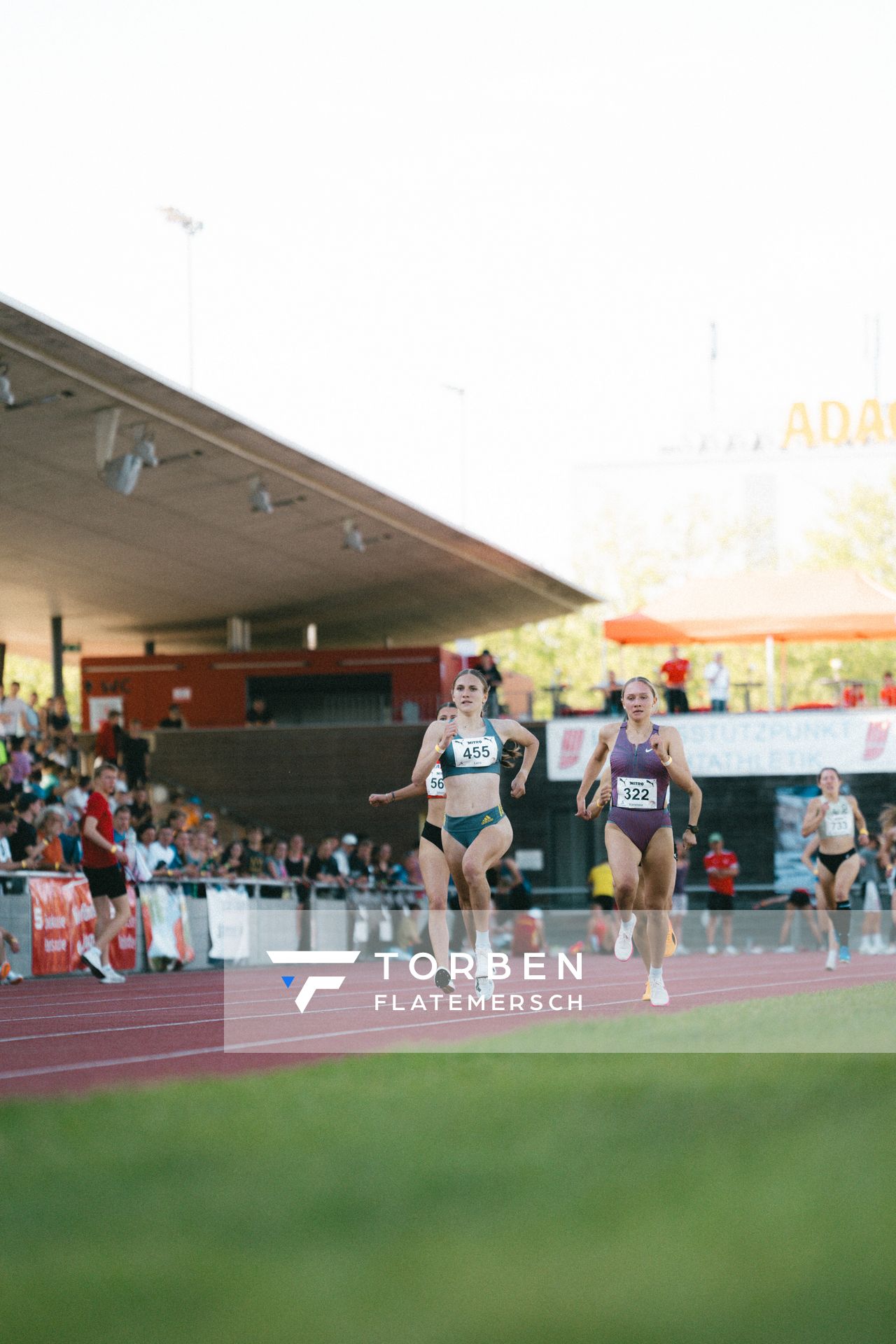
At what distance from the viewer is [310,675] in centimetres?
4081

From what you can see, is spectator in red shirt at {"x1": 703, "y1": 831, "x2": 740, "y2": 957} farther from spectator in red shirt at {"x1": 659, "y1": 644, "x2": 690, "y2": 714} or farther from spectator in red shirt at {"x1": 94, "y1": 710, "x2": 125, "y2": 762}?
spectator in red shirt at {"x1": 94, "y1": 710, "x2": 125, "y2": 762}

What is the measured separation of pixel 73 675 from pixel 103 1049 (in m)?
64.0

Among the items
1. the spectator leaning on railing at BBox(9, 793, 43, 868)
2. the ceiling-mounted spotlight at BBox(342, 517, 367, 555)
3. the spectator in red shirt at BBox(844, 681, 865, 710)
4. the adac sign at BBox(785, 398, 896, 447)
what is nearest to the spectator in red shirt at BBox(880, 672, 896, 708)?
the spectator in red shirt at BBox(844, 681, 865, 710)

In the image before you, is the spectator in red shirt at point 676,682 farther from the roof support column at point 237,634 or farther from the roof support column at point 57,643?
the roof support column at point 57,643

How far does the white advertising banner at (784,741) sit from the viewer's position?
113ft

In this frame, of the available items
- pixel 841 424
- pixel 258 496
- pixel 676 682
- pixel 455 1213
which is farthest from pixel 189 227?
pixel 841 424

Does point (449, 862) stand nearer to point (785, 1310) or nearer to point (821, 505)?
point (785, 1310)

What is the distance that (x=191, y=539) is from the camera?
32312 mm

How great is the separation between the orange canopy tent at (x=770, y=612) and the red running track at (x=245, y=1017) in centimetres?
1308

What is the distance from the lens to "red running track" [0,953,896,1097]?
8664 mm

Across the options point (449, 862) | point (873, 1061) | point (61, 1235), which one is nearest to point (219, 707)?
point (449, 862)

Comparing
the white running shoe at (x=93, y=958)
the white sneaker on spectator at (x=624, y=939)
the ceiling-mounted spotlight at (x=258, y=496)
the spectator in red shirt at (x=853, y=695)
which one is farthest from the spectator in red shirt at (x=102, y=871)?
the spectator in red shirt at (x=853, y=695)

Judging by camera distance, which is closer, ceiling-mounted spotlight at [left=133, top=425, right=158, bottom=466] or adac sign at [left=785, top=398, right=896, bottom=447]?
ceiling-mounted spotlight at [left=133, top=425, right=158, bottom=466]

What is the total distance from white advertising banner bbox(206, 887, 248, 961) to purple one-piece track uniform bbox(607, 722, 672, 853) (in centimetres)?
1284
